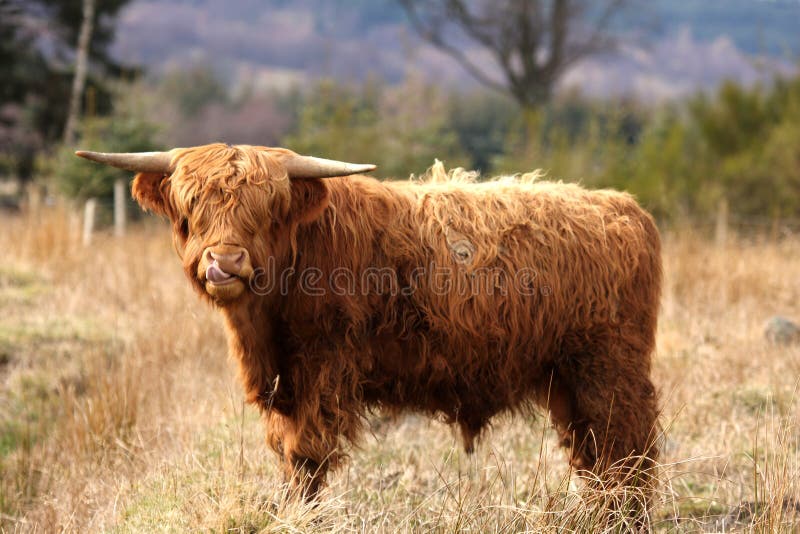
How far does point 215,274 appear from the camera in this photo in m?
2.66

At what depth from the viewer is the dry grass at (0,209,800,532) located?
2.97 meters

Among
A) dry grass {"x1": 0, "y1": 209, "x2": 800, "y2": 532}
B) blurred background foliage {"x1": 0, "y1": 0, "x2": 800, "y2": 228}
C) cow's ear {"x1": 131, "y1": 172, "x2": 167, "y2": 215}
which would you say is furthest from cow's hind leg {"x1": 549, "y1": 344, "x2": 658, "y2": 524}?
blurred background foliage {"x1": 0, "y1": 0, "x2": 800, "y2": 228}

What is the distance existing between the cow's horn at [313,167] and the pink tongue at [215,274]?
0.52 m

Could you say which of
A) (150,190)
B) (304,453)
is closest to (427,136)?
(150,190)

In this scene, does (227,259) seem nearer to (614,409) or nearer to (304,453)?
(304,453)

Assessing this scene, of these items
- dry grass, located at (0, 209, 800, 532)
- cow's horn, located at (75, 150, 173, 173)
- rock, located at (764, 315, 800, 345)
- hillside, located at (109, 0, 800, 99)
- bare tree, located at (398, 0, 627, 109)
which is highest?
hillside, located at (109, 0, 800, 99)

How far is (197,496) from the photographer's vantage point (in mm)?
2990

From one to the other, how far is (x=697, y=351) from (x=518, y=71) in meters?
17.0

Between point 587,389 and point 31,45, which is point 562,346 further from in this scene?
point 31,45

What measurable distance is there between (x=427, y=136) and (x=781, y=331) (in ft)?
24.4

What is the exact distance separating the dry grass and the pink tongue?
565 millimetres

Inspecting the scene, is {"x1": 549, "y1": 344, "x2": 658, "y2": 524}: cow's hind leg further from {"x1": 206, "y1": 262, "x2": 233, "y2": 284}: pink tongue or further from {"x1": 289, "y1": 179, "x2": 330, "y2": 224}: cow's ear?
{"x1": 206, "y1": 262, "x2": 233, "y2": 284}: pink tongue

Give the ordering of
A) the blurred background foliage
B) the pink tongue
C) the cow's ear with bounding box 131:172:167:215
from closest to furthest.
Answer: the pink tongue
the cow's ear with bounding box 131:172:167:215
the blurred background foliage

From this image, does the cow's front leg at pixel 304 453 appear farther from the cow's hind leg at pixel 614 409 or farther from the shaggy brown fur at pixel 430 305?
the cow's hind leg at pixel 614 409
